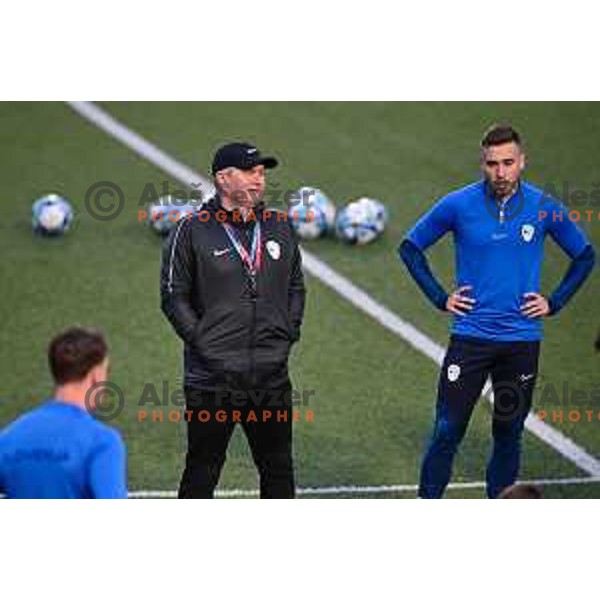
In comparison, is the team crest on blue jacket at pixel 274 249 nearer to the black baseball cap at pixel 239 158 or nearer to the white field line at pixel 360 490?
the black baseball cap at pixel 239 158

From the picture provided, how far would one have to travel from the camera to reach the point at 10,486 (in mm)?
7121

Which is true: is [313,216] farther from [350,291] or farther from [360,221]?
[350,291]

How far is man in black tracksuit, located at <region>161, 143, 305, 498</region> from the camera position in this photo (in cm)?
877

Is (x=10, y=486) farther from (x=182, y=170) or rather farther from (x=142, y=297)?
(x=182, y=170)

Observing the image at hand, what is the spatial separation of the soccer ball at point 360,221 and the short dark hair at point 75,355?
7347mm

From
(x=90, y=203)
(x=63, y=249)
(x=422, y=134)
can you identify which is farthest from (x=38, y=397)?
(x=422, y=134)

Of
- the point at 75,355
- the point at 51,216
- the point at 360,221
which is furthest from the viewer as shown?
the point at 51,216

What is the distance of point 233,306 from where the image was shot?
880 cm

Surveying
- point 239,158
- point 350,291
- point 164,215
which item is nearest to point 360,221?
point 350,291

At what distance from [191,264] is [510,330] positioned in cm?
165

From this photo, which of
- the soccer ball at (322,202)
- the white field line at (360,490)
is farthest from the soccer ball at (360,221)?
the white field line at (360,490)

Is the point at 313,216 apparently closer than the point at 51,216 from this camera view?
Yes

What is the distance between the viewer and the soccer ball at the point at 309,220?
47.2 ft

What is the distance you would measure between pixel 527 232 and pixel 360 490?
1.93 meters
